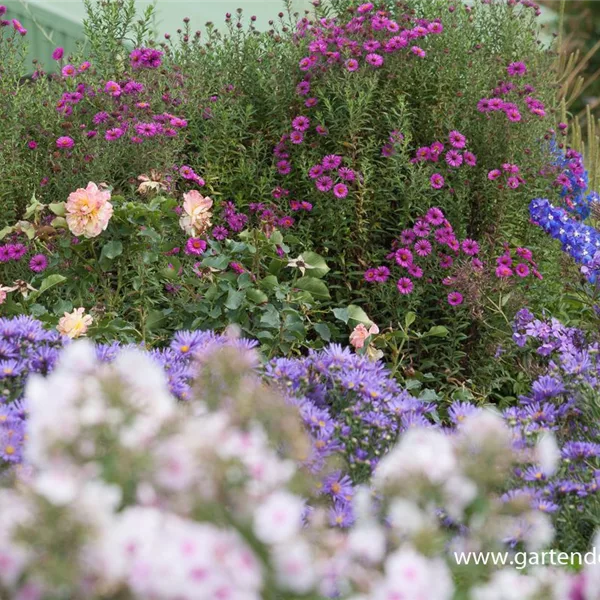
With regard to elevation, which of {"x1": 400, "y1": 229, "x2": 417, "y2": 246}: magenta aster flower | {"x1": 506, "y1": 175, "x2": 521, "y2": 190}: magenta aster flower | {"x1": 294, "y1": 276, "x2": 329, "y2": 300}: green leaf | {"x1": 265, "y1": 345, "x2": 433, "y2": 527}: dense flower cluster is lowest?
{"x1": 265, "y1": 345, "x2": 433, "y2": 527}: dense flower cluster

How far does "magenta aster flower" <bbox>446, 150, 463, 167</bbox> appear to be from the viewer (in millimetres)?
4086

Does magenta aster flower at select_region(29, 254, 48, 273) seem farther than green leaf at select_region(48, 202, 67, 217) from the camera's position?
Yes

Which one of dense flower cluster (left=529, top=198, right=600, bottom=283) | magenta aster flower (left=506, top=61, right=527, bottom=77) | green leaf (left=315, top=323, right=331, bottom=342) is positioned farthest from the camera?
magenta aster flower (left=506, top=61, right=527, bottom=77)

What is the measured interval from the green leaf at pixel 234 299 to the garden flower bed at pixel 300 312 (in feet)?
0.14

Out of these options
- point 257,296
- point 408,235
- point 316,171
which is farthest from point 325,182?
point 257,296

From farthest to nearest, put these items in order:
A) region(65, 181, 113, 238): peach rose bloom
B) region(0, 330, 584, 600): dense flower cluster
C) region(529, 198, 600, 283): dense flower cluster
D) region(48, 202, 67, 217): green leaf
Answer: region(529, 198, 600, 283): dense flower cluster
region(48, 202, 67, 217): green leaf
region(65, 181, 113, 238): peach rose bloom
region(0, 330, 584, 600): dense flower cluster

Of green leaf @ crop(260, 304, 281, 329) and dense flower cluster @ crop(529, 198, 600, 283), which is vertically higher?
dense flower cluster @ crop(529, 198, 600, 283)

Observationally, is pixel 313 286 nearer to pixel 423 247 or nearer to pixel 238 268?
pixel 238 268

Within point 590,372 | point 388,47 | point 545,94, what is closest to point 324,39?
point 388,47

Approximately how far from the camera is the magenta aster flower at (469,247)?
4.06m

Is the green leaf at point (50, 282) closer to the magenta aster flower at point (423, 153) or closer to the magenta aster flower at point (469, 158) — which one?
the magenta aster flower at point (423, 153)

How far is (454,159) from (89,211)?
1.57 metres

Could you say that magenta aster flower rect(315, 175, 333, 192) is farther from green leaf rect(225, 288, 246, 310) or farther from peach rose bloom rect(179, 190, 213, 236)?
green leaf rect(225, 288, 246, 310)

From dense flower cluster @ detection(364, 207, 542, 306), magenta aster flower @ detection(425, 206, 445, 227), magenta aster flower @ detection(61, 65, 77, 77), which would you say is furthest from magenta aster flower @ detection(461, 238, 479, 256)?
magenta aster flower @ detection(61, 65, 77, 77)
